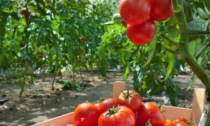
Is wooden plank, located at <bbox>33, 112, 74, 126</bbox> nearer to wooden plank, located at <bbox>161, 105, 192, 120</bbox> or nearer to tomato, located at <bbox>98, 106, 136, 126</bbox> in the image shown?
tomato, located at <bbox>98, 106, 136, 126</bbox>

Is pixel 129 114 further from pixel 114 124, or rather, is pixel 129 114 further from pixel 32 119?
pixel 32 119

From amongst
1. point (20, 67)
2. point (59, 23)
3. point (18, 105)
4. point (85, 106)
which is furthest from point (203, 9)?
point (20, 67)

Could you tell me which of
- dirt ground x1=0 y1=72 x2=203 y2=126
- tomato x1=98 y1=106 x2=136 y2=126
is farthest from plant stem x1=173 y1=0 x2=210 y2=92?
dirt ground x1=0 y1=72 x2=203 y2=126

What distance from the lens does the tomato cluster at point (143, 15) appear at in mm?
479

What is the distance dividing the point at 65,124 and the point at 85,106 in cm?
15

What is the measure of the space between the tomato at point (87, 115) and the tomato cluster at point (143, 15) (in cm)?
58

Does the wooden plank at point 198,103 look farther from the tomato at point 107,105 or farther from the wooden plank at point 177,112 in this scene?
the tomato at point 107,105

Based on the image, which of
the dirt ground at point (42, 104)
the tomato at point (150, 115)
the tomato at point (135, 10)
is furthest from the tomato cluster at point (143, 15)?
the dirt ground at point (42, 104)

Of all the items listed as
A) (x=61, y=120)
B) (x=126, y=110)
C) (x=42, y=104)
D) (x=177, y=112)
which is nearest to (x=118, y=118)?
(x=126, y=110)

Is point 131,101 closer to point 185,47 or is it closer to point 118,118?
point 118,118

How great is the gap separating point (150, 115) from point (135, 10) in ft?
2.00

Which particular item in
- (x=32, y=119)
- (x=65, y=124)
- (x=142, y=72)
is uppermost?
(x=142, y=72)

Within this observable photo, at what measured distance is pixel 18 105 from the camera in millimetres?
3652

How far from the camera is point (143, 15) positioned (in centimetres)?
49
